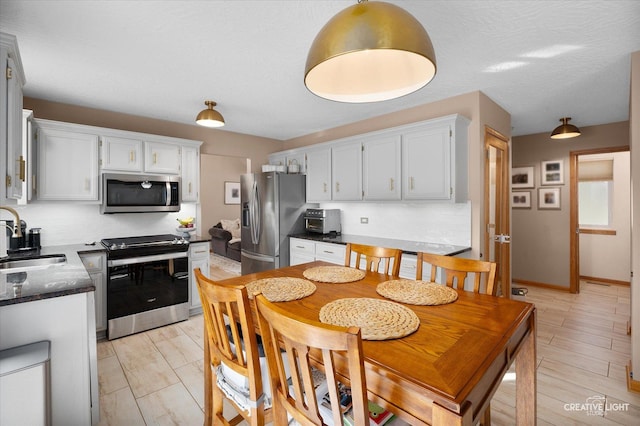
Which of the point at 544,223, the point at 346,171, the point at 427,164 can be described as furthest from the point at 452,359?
the point at 544,223

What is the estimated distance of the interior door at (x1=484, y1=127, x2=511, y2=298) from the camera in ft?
10.6

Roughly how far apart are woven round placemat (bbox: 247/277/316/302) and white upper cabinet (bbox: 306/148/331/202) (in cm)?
231

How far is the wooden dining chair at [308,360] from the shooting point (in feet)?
2.63

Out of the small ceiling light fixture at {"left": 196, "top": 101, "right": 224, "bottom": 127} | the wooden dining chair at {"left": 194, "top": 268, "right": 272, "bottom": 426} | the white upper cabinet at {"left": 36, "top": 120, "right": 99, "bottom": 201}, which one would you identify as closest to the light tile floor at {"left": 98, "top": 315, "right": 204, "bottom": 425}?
the wooden dining chair at {"left": 194, "top": 268, "right": 272, "bottom": 426}

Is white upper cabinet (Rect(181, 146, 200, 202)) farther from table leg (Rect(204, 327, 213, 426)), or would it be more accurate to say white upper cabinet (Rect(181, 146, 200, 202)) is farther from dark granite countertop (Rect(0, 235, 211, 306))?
table leg (Rect(204, 327, 213, 426))

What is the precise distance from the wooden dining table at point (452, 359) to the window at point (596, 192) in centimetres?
555

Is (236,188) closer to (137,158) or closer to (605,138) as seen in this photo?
(137,158)

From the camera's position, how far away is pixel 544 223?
481 cm

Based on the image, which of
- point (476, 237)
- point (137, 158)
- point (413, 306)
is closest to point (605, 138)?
point (476, 237)

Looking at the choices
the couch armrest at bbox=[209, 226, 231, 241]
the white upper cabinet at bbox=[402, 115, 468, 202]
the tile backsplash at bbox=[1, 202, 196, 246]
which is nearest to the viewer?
the white upper cabinet at bbox=[402, 115, 468, 202]

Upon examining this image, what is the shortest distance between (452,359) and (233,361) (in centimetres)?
94

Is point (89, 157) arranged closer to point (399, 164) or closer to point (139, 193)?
point (139, 193)

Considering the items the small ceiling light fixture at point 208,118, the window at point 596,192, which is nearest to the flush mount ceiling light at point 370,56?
the small ceiling light fixture at point 208,118

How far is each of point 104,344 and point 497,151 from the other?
4.73 meters
